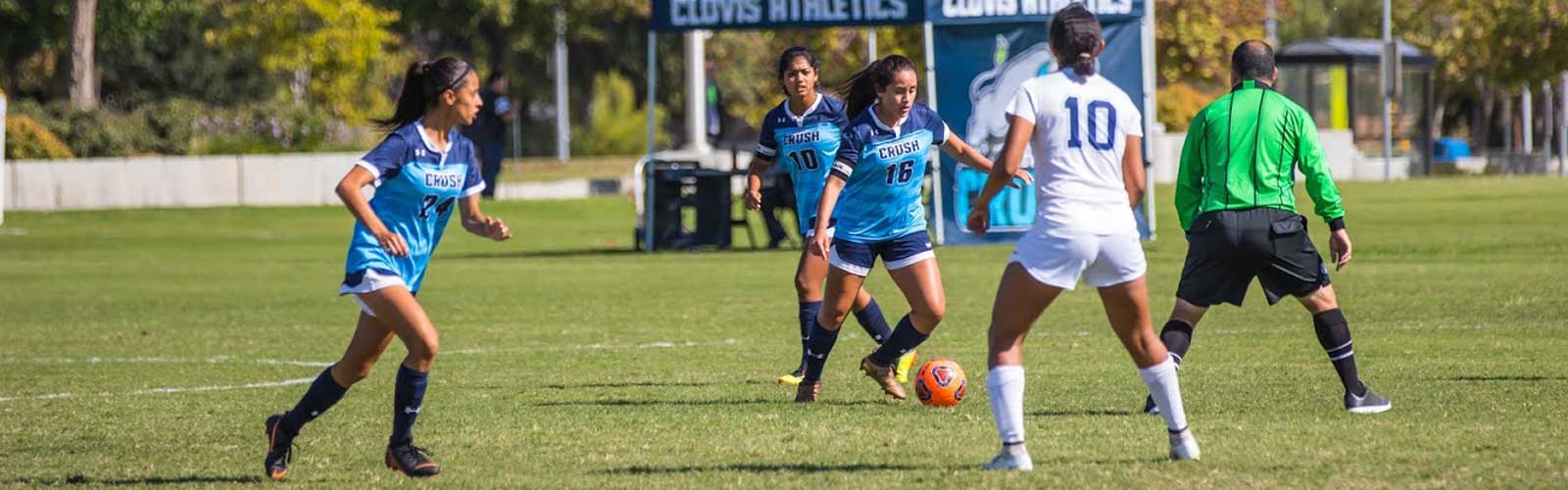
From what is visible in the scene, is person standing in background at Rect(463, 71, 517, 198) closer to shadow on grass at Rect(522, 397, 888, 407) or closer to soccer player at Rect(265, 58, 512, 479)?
shadow on grass at Rect(522, 397, 888, 407)

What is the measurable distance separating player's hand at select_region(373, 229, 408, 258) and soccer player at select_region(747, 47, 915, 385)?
12.2 feet

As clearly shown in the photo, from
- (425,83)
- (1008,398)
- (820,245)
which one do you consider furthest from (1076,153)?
(820,245)

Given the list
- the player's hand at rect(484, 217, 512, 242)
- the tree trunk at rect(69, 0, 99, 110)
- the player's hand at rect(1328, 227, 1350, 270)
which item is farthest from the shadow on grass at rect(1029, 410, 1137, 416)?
the tree trunk at rect(69, 0, 99, 110)

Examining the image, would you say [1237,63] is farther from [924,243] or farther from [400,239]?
[400,239]

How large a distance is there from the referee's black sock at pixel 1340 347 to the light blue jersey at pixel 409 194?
3.83 m

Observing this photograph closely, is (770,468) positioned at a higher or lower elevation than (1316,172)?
lower

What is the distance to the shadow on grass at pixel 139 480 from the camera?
26.4 feet

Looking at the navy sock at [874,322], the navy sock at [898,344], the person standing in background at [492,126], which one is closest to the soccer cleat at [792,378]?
the navy sock at [874,322]

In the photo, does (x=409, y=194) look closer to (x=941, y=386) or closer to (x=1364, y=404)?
(x=941, y=386)

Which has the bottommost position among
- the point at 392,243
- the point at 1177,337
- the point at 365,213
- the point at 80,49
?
the point at 1177,337

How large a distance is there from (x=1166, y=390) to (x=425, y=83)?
2832 millimetres

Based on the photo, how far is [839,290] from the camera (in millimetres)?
10375

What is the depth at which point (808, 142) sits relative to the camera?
1116 cm

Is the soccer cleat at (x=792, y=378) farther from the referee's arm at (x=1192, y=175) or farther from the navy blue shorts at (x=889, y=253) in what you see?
the referee's arm at (x=1192, y=175)
